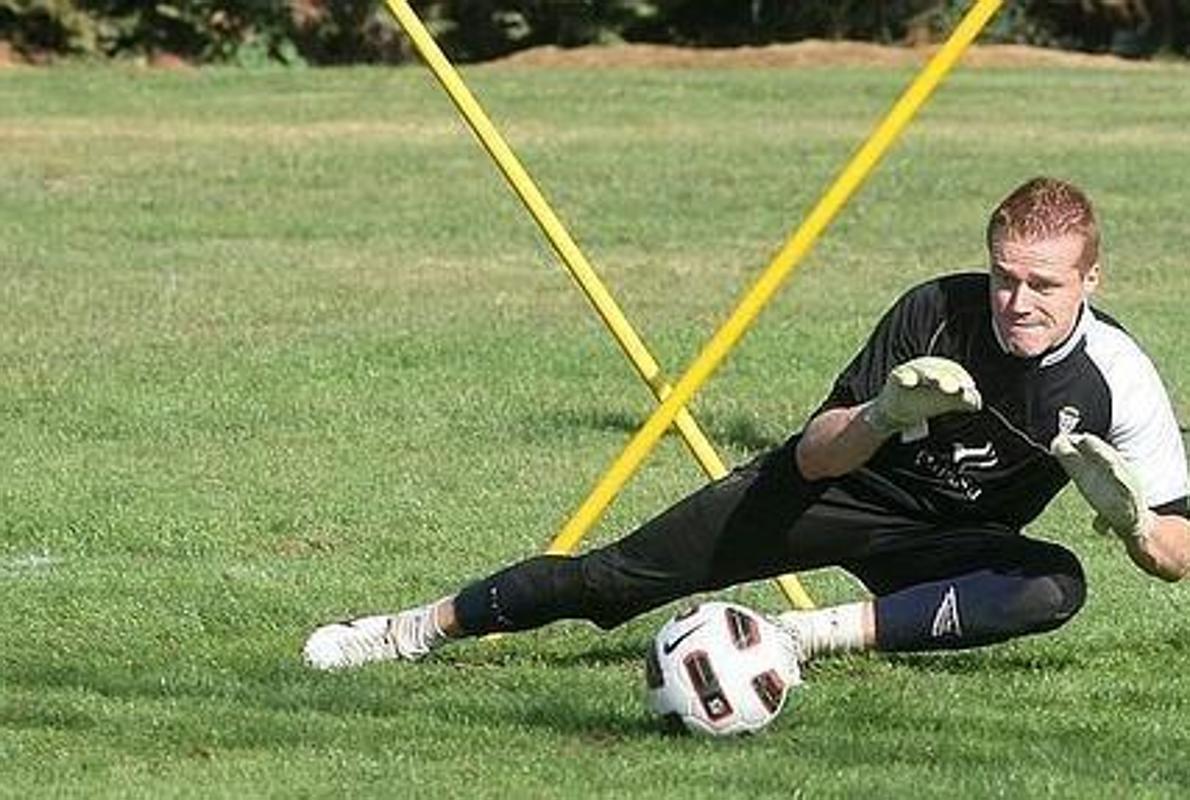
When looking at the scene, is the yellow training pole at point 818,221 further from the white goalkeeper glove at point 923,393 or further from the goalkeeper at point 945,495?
the white goalkeeper glove at point 923,393

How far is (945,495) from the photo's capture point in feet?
25.6

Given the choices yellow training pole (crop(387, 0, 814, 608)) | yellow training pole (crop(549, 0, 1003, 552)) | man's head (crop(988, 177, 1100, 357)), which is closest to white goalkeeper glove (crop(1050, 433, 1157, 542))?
man's head (crop(988, 177, 1100, 357))

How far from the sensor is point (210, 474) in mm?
11719

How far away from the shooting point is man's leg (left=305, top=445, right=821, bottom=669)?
25.7ft

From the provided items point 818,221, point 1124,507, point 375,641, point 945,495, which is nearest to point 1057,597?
point 945,495

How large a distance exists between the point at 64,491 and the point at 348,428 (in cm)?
193

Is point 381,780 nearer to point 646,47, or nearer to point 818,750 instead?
point 818,750

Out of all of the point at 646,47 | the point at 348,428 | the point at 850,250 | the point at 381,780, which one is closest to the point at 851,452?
the point at 381,780

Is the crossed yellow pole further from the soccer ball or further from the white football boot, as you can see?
the soccer ball

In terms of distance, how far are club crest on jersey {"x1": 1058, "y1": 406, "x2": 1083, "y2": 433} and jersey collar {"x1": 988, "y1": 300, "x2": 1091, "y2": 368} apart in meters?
0.11

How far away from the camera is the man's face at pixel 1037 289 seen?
7312 mm

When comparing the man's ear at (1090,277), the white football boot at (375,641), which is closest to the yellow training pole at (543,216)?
the white football boot at (375,641)

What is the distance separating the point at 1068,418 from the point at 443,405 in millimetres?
6245

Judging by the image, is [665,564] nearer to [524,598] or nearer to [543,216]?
[524,598]
